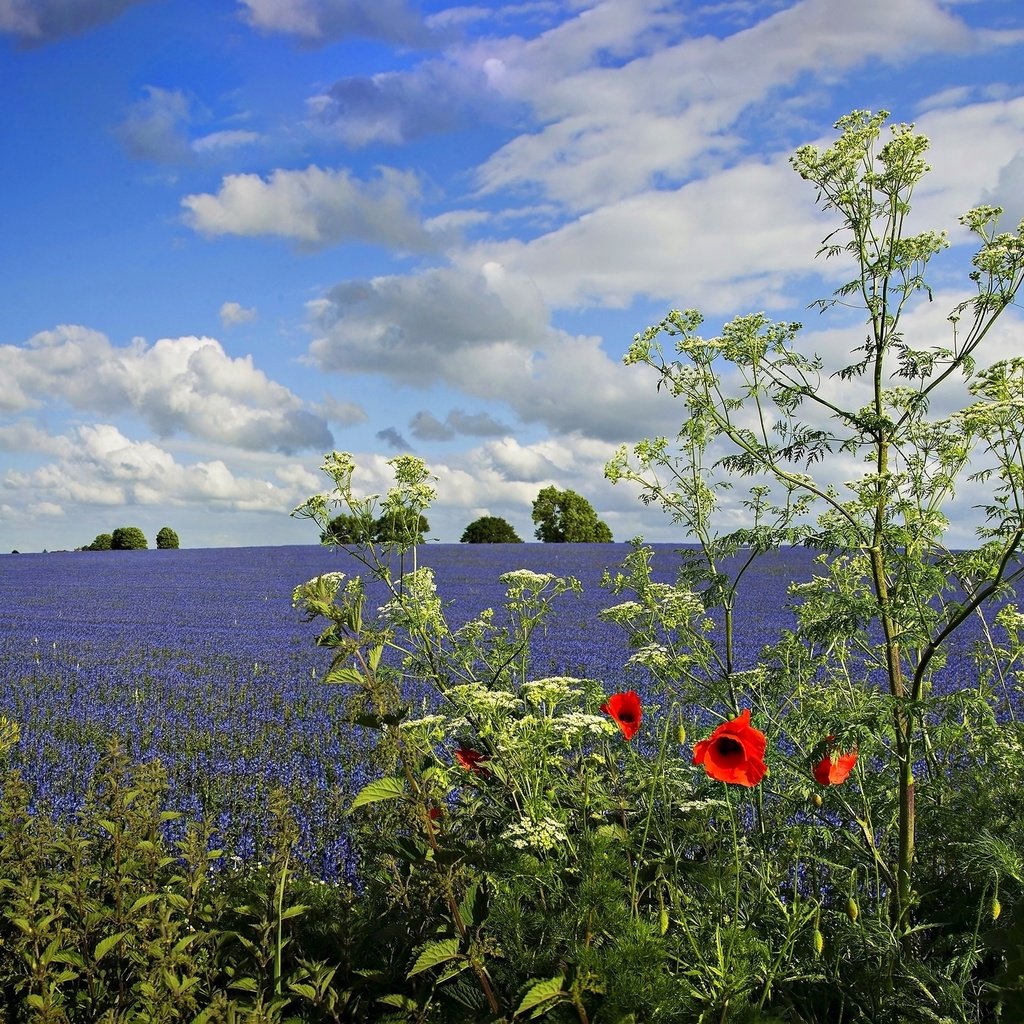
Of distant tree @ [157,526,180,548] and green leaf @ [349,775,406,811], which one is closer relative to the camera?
green leaf @ [349,775,406,811]

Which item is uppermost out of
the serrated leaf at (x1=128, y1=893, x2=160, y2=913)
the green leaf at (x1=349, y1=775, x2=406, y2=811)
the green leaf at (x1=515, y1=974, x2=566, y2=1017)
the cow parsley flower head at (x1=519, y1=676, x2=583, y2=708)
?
the cow parsley flower head at (x1=519, y1=676, x2=583, y2=708)

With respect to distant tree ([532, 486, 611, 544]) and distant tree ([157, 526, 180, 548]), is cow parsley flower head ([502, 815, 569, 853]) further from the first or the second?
distant tree ([157, 526, 180, 548])

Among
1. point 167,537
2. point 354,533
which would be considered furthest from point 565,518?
point 354,533

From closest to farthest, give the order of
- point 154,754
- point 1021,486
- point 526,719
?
point 526,719, point 1021,486, point 154,754

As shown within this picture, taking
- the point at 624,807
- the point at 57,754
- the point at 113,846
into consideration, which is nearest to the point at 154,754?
the point at 57,754

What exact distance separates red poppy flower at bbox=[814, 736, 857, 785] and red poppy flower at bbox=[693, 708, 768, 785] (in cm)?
41

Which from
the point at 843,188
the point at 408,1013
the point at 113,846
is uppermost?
the point at 843,188

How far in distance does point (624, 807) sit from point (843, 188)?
7.92 ft

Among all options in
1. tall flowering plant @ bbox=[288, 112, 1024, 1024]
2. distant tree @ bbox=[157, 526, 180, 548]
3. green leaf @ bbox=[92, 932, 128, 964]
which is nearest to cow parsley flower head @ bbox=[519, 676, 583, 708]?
tall flowering plant @ bbox=[288, 112, 1024, 1024]

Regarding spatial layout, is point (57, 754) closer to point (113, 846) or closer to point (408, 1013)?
point (113, 846)

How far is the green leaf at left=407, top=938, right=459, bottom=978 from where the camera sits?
2039 millimetres

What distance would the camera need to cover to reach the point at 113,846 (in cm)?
262

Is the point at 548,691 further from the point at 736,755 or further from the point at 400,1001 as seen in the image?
the point at 400,1001

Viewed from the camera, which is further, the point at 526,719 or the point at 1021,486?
the point at 1021,486
